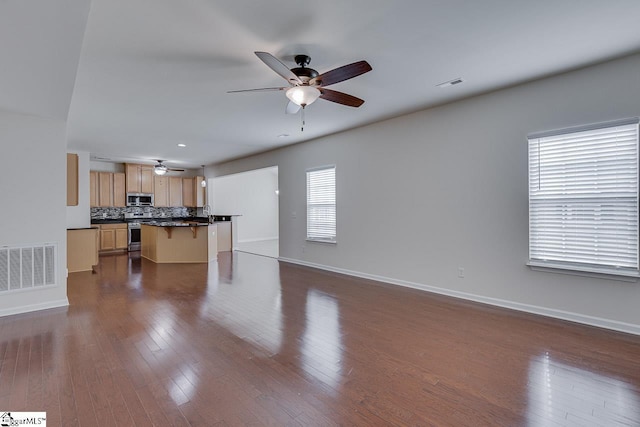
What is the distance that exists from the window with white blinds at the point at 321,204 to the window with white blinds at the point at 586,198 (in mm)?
3407

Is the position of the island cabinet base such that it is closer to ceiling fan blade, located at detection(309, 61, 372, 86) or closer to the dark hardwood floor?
the dark hardwood floor

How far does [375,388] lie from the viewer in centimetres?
222

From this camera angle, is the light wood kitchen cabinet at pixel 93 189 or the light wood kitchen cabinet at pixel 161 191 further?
the light wood kitchen cabinet at pixel 161 191

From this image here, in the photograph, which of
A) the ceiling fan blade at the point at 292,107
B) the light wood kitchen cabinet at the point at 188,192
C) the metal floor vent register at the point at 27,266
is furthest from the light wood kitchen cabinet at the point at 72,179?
the light wood kitchen cabinet at the point at 188,192

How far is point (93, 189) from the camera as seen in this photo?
873 cm

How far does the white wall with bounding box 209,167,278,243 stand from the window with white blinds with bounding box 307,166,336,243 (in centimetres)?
420

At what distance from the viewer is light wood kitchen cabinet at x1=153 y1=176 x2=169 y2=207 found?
9875 millimetres

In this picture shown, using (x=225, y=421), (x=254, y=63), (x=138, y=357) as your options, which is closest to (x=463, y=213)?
(x=254, y=63)

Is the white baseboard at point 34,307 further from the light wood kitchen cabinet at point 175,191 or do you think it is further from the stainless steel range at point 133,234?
the light wood kitchen cabinet at point 175,191

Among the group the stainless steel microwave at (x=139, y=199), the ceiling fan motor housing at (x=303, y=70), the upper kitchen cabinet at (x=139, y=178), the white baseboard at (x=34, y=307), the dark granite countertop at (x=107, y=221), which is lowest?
the white baseboard at (x=34, y=307)

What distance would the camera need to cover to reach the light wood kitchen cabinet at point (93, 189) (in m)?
8.63

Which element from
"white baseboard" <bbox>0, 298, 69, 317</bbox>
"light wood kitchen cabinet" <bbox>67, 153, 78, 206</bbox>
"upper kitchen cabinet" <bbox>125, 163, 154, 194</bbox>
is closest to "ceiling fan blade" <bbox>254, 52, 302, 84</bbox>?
"light wood kitchen cabinet" <bbox>67, 153, 78, 206</bbox>

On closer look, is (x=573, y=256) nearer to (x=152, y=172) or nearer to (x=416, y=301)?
(x=416, y=301)

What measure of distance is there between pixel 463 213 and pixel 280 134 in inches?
142
